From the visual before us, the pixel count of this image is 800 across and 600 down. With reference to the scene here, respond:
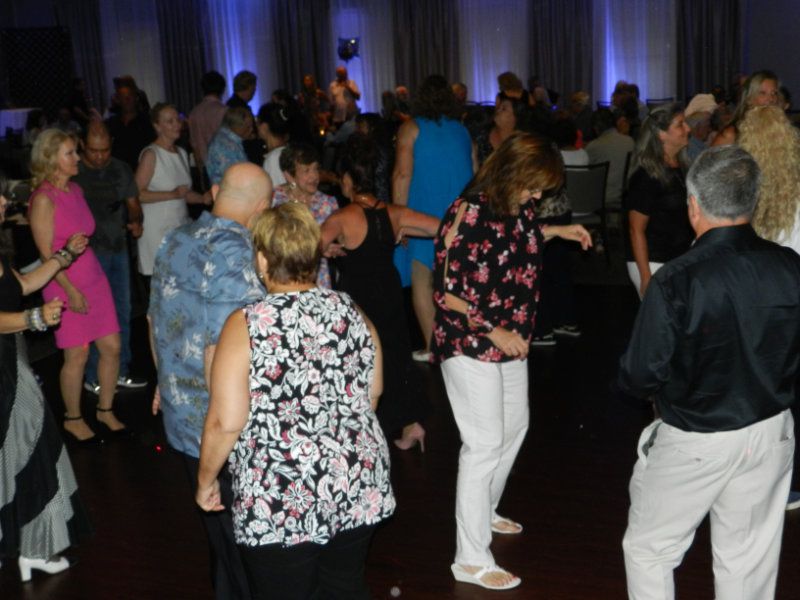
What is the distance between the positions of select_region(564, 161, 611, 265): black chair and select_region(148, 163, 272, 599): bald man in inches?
209

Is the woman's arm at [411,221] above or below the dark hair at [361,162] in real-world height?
below

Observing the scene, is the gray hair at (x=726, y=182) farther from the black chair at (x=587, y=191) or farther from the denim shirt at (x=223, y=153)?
the black chair at (x=587, y=191)

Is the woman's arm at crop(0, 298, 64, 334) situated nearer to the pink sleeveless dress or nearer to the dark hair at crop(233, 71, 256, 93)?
the pink sleeveless dress

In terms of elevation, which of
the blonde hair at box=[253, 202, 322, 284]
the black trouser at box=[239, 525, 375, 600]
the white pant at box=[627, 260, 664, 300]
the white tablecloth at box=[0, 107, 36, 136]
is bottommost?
the black trouser at box=[239, 525, 375, 600]

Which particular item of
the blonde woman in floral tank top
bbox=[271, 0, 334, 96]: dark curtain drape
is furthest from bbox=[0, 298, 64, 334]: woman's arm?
bbox=[271, 0, 334, 96]: dark curtain drape

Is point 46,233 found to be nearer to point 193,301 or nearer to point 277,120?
point 193,301

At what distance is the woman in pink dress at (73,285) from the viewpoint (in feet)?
15.3

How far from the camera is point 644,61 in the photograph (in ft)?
55.8

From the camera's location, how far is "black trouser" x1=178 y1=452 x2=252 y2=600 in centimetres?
316

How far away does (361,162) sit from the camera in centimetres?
436

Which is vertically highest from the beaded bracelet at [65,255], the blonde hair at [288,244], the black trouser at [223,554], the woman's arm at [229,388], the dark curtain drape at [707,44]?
the dark curtain drape at [707,44]

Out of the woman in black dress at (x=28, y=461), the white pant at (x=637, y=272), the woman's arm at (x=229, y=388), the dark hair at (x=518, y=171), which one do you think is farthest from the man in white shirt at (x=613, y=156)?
the woman's arm at (x=229, y=388)

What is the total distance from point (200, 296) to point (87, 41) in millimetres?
17578

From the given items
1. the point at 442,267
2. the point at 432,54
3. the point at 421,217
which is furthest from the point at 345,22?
the point at 442,267
